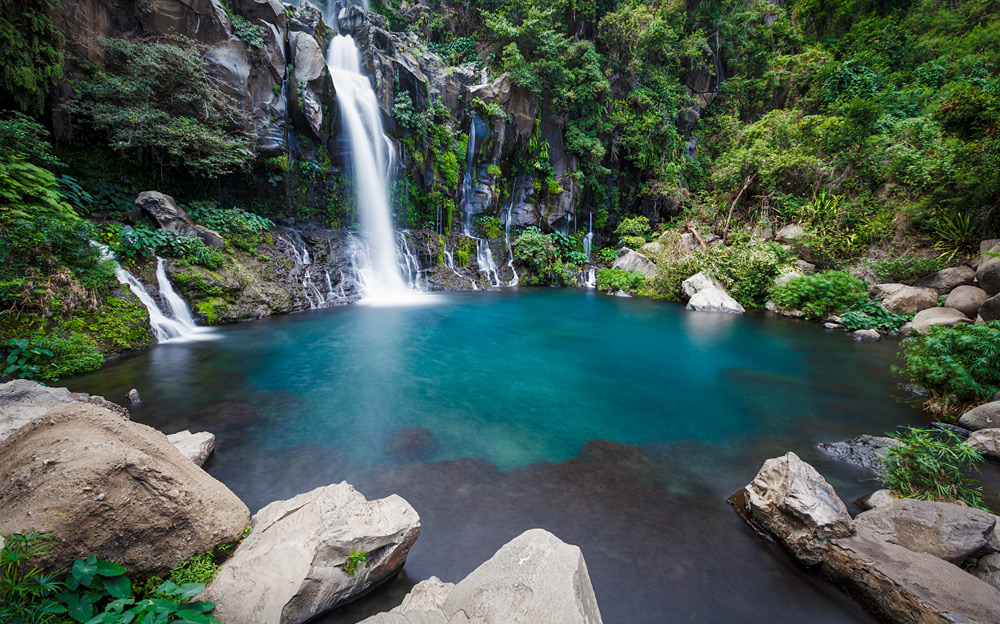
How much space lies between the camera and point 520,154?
62.5 ft

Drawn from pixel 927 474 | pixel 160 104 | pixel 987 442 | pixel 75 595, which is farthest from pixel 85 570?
pixel 160 104

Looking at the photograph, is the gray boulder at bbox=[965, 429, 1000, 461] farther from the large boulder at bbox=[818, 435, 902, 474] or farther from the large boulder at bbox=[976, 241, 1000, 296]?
the large boulder at bbox=[976, 241, 1000, 296]

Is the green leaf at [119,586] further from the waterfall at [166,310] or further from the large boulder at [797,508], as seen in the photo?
the waterfall at [166,310]

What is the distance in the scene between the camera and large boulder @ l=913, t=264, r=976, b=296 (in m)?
9.88

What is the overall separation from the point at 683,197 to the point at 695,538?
20.9 meters

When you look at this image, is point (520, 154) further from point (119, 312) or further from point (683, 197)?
point (119, 312)

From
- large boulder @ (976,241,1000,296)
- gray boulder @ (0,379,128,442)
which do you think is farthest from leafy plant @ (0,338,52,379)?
large boulder @ (976,241,1000,296)

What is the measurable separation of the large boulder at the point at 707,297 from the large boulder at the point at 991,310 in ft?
19.6

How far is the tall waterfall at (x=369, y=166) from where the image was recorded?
14164mm

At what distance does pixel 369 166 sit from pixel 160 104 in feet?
20.9

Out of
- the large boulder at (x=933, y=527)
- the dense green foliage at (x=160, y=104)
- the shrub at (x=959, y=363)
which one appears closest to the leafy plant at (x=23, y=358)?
the dense green foliage at (x=160, y=104)

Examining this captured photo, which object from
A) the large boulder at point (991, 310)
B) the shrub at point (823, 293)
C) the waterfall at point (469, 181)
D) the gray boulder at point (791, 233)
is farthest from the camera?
the waterfall at point (469, 181)

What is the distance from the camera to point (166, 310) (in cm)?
809

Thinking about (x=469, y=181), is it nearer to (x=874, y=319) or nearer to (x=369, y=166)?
(x=369, y=166)
